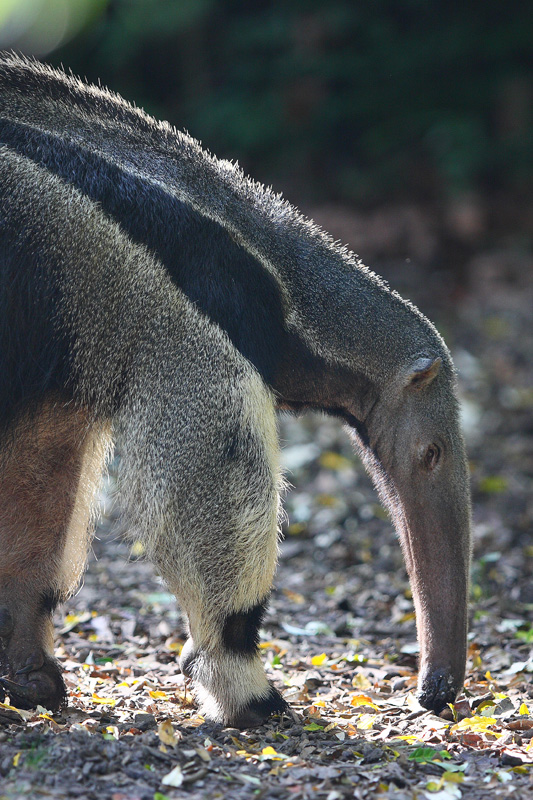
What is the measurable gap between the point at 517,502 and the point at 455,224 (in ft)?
24.1

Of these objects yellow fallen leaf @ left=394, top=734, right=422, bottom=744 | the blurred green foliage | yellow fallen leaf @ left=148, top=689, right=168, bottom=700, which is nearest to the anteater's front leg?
yellow fallen leaf @ left=148, top=689, right=168, bottom=700

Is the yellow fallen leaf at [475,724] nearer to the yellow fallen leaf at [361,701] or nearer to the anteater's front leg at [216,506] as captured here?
the yellow fallen leaf at [361,701]

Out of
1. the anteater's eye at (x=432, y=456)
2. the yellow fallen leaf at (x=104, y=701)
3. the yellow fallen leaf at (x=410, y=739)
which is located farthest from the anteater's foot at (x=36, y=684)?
the anteater's eye at (x=432, y=456)

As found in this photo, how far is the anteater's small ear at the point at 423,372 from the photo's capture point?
4.43 metres

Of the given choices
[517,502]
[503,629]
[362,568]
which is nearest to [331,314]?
[503,629]

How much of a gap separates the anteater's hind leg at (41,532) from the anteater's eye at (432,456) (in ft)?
4.85

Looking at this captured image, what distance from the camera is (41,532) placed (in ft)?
15.4

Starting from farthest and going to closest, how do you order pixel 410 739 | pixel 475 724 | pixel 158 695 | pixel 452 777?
pixel 158 695 < pixel 475 724 < pixel 410 739 < pixel 452 777

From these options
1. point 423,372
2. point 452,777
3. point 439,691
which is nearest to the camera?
point 452,777

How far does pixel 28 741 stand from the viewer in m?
3.70

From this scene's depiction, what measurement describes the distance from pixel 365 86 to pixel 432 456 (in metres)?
11.7

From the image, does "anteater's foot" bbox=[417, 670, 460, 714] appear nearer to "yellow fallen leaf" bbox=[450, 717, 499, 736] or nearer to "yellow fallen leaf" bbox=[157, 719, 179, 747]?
"yellow fallen leaf" bbox=[450, 717, 499, 736]

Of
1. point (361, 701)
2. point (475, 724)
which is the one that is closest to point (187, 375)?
point (361, 701)

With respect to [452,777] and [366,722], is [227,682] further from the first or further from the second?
[452,777]
